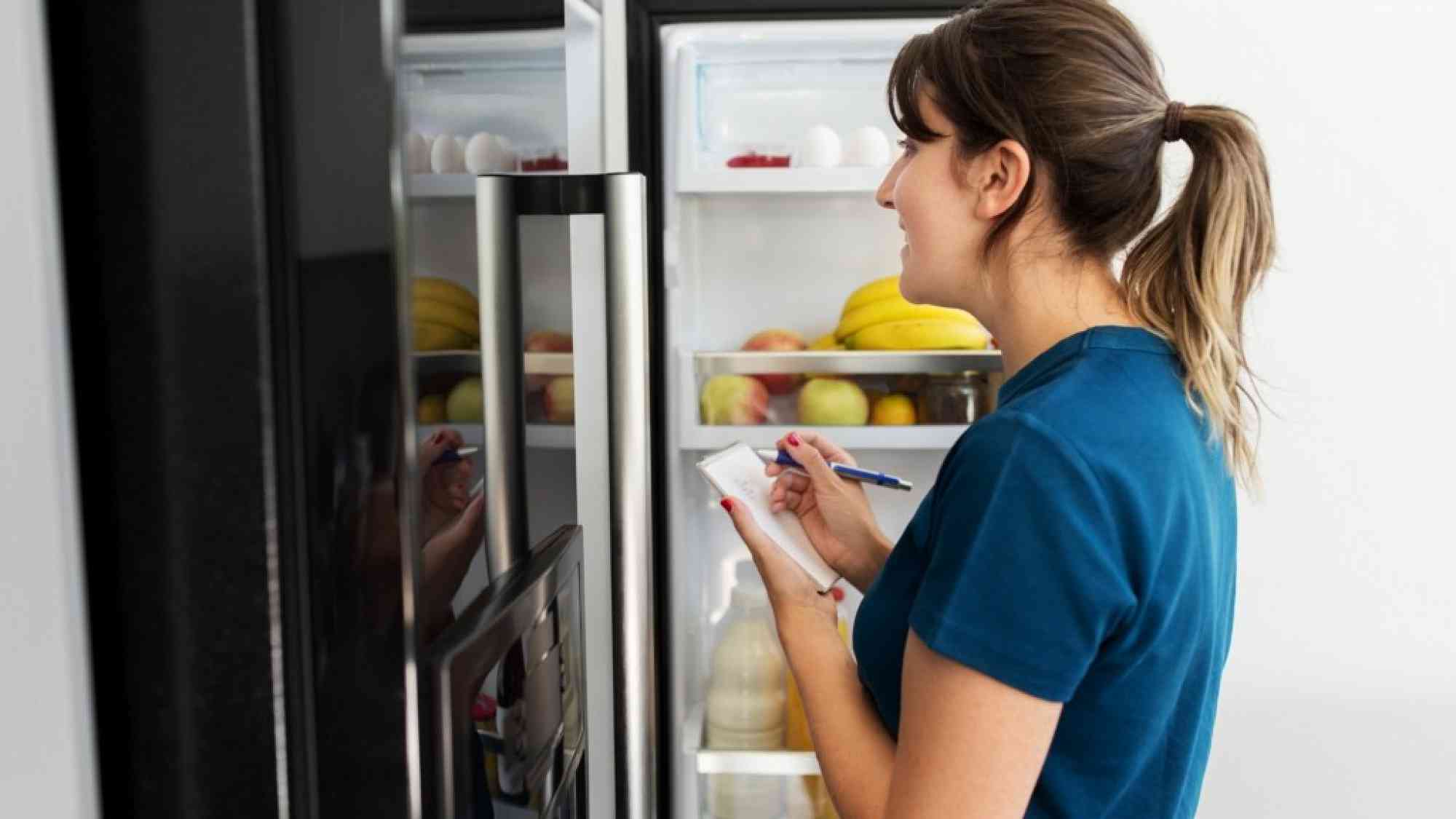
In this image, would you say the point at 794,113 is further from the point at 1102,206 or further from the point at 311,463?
the point at 311,463

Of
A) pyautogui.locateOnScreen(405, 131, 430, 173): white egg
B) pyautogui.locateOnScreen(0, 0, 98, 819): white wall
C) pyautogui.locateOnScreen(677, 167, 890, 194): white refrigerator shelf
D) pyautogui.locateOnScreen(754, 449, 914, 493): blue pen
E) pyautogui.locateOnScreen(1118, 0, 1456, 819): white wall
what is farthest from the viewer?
pyautogui.locateOnScreen(1118, 0, 1456, 819): white wall

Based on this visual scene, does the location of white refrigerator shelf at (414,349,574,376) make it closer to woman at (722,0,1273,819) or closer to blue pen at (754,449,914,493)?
woman at (722,0,1273,819)

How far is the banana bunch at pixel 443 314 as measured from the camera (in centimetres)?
46

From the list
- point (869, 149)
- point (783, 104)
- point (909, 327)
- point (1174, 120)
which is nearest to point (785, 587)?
point (1174, 120)

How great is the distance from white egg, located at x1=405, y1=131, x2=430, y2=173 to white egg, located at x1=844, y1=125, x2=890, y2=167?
107 centimetres

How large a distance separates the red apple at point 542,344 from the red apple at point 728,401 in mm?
798

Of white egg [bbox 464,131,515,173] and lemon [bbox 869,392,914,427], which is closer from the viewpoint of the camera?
white egg [bbox 464,131,515,173]

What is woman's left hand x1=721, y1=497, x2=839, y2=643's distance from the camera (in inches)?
38.3

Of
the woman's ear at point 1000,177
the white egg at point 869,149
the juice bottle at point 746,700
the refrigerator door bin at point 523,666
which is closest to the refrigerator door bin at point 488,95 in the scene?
the refrigerator door bin at point 523,666

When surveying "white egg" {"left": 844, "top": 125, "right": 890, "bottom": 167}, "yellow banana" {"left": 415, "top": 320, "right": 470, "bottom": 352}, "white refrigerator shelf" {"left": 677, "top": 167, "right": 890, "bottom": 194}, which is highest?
"white egg" {"left": 844, "top": 125, "right": 890, "bottom": 167}

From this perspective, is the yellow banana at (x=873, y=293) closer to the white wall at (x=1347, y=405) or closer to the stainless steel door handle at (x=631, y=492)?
the white wall at (x=1347, y=405)

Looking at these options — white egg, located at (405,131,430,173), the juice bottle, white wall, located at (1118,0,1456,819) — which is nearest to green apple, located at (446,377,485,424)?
white egg, located at (405,131,430,173)

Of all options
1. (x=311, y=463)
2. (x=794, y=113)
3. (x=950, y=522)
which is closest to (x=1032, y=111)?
(x=950, y=522)

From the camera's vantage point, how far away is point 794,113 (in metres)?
1.61
